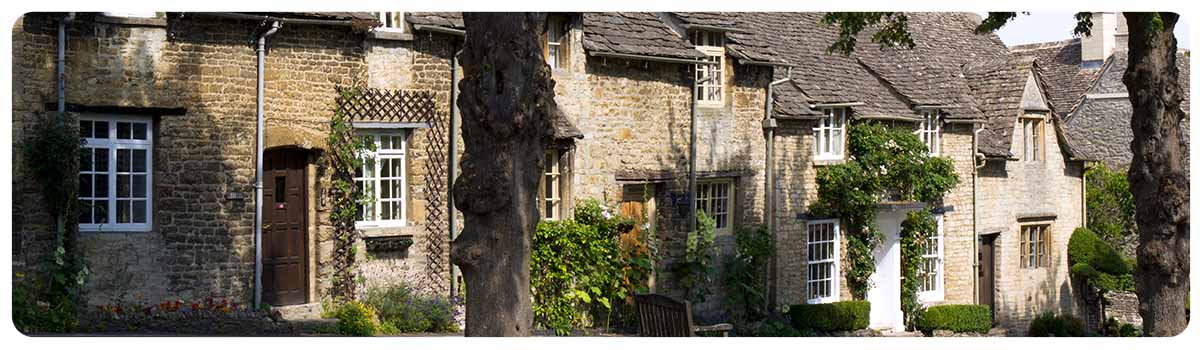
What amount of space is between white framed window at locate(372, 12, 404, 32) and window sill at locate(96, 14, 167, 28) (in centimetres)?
228

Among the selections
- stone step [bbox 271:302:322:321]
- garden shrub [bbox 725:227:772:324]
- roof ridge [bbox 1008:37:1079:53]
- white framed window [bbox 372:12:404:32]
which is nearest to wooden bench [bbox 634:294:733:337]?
garden shrub [bbox 725:227:772:324]

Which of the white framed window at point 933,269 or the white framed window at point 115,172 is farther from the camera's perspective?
the white framed window at point 933,269

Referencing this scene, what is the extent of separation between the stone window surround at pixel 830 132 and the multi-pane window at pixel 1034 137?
10.3ft

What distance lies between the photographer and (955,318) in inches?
763

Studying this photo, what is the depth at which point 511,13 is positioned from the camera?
34.9 ft

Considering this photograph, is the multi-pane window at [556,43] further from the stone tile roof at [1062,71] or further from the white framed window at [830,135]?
the stone tile roof at [1062,71]

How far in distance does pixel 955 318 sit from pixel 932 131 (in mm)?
2663

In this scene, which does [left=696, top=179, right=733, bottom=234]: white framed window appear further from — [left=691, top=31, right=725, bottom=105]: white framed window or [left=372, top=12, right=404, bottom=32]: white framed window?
[left=372, top=12, right=404, bottom=32]: white framed window

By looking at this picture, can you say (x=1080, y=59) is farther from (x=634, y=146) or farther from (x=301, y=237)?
Result: (x=301, y=237)

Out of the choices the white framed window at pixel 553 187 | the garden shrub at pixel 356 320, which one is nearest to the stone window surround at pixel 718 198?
the white framed window at pixel 553 187

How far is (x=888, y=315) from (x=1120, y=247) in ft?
10.2

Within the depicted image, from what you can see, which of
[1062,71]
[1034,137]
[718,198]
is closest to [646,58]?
[718,198]

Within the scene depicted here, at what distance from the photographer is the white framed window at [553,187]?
16.2m

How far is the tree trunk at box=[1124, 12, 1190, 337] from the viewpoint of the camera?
14.0 meters
